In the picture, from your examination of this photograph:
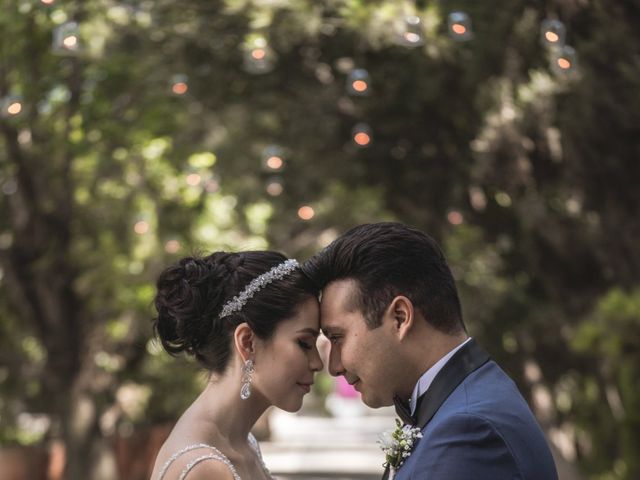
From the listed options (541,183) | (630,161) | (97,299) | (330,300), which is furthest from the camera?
(97,299)

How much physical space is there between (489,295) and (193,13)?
667cm

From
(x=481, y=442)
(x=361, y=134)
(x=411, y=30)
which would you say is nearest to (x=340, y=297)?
(x=481, y=442)

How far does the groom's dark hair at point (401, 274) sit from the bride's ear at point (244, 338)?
0.76m

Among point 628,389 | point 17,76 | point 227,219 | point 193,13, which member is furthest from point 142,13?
point 227,219

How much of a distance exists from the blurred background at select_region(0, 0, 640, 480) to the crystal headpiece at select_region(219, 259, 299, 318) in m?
4.76

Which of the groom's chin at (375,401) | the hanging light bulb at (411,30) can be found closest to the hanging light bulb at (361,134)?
the hanging light bulb at (411,30)

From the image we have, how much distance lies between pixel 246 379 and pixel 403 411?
83cm

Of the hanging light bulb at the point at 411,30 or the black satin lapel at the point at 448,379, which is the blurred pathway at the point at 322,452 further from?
the black satin lapel at the point at 448,379

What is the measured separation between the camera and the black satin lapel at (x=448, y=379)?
359 cm

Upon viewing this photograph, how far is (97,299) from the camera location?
55.0 feet

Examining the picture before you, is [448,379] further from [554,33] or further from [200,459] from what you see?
[554,33]

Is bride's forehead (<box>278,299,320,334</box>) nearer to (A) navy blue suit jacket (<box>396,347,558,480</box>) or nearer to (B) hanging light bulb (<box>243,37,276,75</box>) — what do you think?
(A) navy blue suit jacket (<box>396,347,558,480</box>)

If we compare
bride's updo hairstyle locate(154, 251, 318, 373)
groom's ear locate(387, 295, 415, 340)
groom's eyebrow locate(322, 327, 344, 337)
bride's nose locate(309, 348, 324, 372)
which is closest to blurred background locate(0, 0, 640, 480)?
bride's updo hairstyle locate(154, 251, 318, 373)

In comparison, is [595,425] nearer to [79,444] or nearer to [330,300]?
[79,444]
